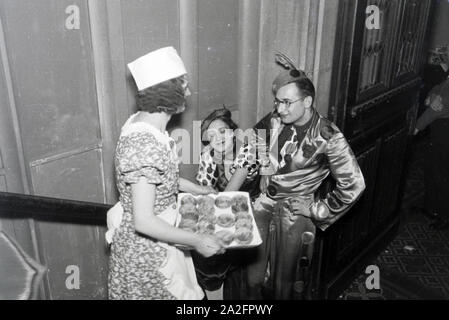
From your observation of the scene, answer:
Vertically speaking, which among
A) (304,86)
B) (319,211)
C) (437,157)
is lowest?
(437,157)

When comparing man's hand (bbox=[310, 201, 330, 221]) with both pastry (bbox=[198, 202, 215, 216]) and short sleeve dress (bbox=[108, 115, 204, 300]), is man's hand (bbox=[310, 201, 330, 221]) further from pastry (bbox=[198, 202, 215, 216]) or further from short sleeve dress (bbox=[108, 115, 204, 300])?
short sleeve dress (bbox=[108, 115, 204, 300])

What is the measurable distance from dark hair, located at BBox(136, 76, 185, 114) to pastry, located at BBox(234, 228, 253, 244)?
0.78 metres

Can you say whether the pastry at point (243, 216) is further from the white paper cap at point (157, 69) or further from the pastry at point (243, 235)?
the white paper cap at point (157, 69)

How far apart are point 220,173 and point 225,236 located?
0.81m

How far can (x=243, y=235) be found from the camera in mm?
2406

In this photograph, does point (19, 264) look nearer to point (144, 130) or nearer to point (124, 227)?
point (124, 227)

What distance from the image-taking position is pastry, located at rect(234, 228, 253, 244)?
2369mm

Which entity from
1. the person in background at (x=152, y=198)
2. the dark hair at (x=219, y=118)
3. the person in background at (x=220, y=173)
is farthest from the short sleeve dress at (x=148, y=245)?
the dark hair at (x=219, y=118)

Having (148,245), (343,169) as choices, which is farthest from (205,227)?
(343,169)

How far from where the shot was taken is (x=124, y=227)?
7.46 ft

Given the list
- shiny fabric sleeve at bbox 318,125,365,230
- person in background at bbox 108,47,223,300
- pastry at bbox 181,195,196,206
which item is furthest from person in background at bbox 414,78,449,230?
person in background at bbox 108,47,223,300

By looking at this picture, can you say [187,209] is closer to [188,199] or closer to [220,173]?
[188,199]
